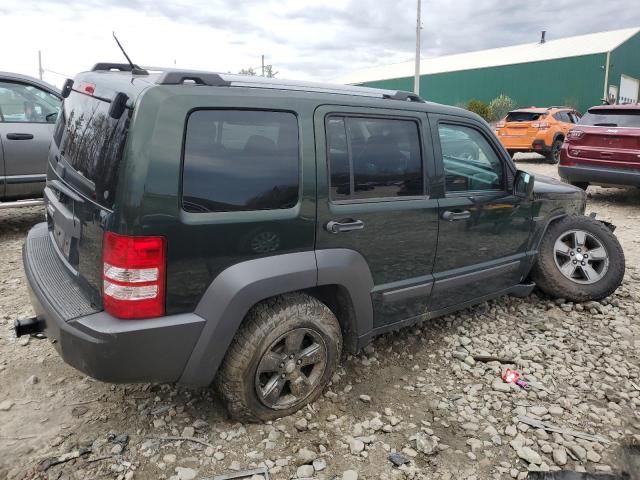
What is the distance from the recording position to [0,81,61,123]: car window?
530 cm

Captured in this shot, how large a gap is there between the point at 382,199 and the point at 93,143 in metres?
1.50

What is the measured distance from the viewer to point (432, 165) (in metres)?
3.01

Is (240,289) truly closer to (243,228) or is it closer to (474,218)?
(243,228)

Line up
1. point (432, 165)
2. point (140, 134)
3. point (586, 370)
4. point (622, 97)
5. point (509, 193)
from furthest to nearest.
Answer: point (622, 97) → point (509, 193) → point (586, 370) → point (432, 165) → point (140, 134)

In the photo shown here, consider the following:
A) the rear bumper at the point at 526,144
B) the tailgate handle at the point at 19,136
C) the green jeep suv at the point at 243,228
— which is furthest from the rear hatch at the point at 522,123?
the tailgate handle at the point at 19,136

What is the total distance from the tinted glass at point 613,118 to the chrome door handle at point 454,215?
5.85 meters

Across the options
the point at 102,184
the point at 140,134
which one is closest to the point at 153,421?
the point at 102,184

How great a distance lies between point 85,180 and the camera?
7.64ft

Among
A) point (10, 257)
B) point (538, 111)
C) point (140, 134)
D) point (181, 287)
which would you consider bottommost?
point (10, 257)

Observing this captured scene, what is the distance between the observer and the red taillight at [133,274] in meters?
2.03

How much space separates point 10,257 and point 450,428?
4525mm

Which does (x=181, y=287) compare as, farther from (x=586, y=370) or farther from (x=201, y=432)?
(x=586, y=370)

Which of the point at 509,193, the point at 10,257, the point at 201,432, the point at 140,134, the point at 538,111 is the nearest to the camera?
the point at 140,134

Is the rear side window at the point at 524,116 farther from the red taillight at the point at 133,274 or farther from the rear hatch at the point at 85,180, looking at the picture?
the red taillight at the point at 133,274
